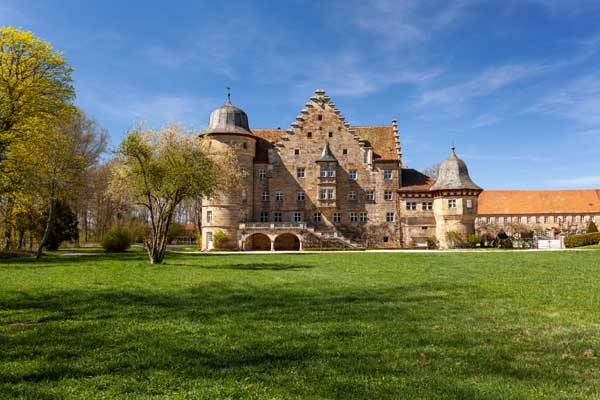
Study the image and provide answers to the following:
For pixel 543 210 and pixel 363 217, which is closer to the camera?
pixel 363 217

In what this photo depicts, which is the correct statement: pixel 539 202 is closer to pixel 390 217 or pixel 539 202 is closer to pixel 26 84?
pixel 390 217

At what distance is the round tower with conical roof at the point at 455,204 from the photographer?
44.5 metres

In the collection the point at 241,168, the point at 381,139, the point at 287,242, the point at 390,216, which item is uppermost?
the point at 381,139

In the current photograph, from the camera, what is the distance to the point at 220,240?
42875mm

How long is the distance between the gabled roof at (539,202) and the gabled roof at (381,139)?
24.8m

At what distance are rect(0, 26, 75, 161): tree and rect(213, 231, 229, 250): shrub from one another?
66.8ft

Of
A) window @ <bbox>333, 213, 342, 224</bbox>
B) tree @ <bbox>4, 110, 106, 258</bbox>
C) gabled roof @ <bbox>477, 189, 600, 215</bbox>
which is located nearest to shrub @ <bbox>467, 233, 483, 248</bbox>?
window @ <bbox>333, 213, 342, 224</bbox>

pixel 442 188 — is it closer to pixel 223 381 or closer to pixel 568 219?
pixel 568 219

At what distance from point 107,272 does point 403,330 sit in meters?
14.1

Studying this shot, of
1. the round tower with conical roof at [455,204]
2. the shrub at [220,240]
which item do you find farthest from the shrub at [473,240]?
the shrub at [220,240]

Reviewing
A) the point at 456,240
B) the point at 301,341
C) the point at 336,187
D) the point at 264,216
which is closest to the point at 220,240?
the point at 264,216

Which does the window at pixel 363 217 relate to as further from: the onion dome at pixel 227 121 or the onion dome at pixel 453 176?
the onion dome at pixel 227 121

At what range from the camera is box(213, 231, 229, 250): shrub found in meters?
42.8

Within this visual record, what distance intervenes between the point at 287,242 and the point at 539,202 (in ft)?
127
